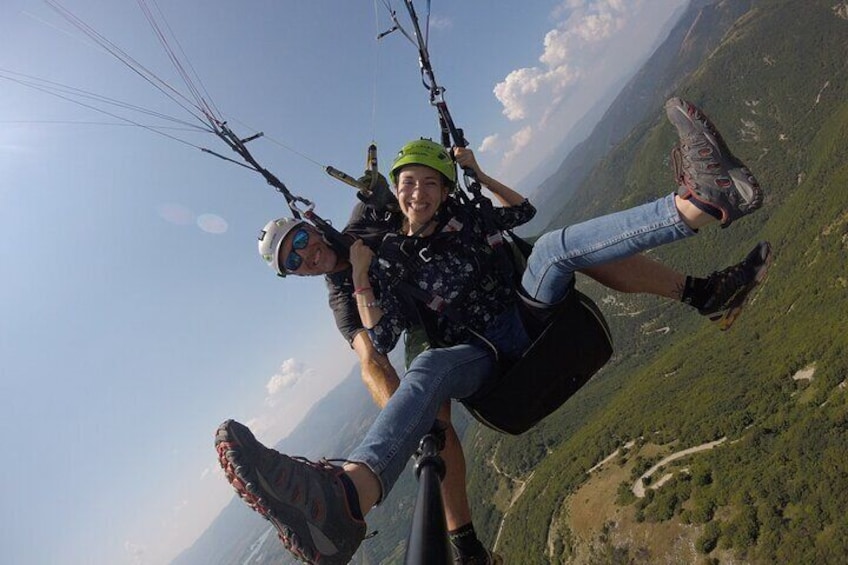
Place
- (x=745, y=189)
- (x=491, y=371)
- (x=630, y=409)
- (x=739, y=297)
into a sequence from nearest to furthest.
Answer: (x=745, y=189)
(x=491, y=371)
(x=739, y=297)
(x=630, y=409)

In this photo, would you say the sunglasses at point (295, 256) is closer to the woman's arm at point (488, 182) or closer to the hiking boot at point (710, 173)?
the woman's arm at point (488, 182)

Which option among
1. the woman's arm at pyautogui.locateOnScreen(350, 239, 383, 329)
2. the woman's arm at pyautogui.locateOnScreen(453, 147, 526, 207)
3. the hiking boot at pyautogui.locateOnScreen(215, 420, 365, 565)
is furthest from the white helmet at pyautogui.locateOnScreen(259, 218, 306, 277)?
the hiking boot at pyautogui.locateOnScreen(215, 420, 365, 565)

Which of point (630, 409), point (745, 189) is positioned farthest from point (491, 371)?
point (630, 409)

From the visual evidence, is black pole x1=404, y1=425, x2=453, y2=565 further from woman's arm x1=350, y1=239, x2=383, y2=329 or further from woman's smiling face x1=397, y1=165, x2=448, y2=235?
woman's smiling face x1=397, y1=165, x2=448, y2=235

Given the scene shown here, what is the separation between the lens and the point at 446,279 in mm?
3779

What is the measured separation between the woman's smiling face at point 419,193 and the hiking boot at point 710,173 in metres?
1.68

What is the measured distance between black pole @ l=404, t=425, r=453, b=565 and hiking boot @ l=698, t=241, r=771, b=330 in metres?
2.87

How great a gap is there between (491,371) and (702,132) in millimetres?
2030

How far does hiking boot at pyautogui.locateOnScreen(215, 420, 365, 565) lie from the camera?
214 cm

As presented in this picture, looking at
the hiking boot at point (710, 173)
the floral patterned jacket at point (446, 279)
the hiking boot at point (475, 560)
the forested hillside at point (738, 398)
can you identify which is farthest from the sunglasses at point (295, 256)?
the forested hillside at point (738, 398)

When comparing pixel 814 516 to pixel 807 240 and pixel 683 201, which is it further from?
pixel 683 201

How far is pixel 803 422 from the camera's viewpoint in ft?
198

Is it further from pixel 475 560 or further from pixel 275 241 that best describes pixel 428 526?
pixel 275 241

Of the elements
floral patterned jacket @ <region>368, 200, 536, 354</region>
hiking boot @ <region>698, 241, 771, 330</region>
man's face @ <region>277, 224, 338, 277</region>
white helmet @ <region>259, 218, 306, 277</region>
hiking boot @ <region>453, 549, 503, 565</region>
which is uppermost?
white helmet @ <region>259, 218, 306, 277</region>
